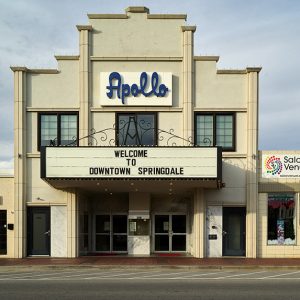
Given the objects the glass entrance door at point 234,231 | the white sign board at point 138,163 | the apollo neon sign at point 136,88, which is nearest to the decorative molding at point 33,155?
the white sign board at point 138,163

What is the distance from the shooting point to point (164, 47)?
24328 millimetres

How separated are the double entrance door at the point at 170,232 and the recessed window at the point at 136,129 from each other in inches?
191

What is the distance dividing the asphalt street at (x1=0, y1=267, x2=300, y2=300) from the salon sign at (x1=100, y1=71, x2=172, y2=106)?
26.8ft

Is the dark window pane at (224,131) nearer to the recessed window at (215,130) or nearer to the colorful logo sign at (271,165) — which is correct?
the recessed window at (215,130)

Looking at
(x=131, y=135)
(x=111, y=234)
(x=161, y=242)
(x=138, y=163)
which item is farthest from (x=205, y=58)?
(x=111, y=234)

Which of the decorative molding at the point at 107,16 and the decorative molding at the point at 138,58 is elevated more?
the decorative molding at the point at 107,16

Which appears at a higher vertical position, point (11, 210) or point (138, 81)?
point (138, 81)

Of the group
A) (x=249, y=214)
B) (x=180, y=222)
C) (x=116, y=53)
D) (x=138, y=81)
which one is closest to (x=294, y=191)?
(x=249, y=214)

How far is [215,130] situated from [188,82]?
268 centimetres

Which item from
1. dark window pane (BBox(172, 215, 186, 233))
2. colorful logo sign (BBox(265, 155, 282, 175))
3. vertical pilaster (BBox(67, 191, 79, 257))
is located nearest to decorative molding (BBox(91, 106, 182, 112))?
vertical pilaster (BBox(67, 191, 79, 257))

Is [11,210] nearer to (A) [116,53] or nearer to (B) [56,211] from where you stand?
(B) [56,211]

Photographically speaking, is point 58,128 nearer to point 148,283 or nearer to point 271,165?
point 271,165

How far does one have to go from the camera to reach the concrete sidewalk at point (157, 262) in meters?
20.9

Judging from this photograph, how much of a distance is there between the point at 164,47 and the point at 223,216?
8.77 m
